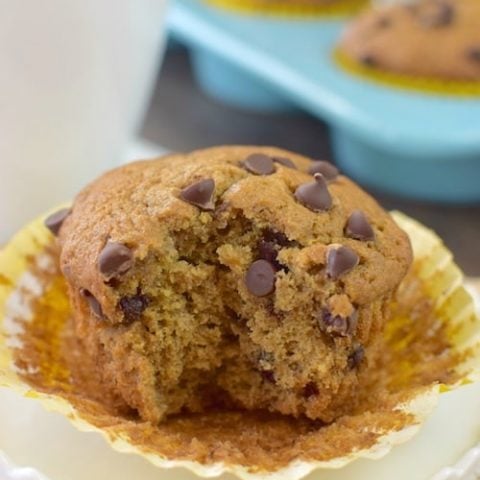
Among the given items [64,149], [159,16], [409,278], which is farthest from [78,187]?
[409,278]

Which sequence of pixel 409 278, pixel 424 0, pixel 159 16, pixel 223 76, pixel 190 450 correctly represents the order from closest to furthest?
1. pixel 190 450
2. pixel 409 278
3. pixel 159 16
4. pixel 424 0
5. pixel 223 76

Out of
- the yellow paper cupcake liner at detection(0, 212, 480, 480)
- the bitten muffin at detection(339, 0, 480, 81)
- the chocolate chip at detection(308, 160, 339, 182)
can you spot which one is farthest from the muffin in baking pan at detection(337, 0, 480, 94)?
the chocolate chip at detection(308, 160, 339, 182)

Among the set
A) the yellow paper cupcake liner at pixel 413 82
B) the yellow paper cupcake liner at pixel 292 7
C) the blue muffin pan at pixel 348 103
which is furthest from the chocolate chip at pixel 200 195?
the yellow paper cupcake liner at pixel 292 7

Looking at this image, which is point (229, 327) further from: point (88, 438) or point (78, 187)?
point (78, 187)

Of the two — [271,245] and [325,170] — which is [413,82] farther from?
[271,245]

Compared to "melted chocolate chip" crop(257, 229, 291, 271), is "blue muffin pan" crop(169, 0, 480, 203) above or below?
below

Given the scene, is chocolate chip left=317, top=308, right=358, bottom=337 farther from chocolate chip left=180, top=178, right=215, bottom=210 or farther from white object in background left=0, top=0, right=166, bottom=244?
white object in background left=0, top=0, right=166, bottom=244

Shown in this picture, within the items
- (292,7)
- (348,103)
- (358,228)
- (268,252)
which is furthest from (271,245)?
(292,7)
